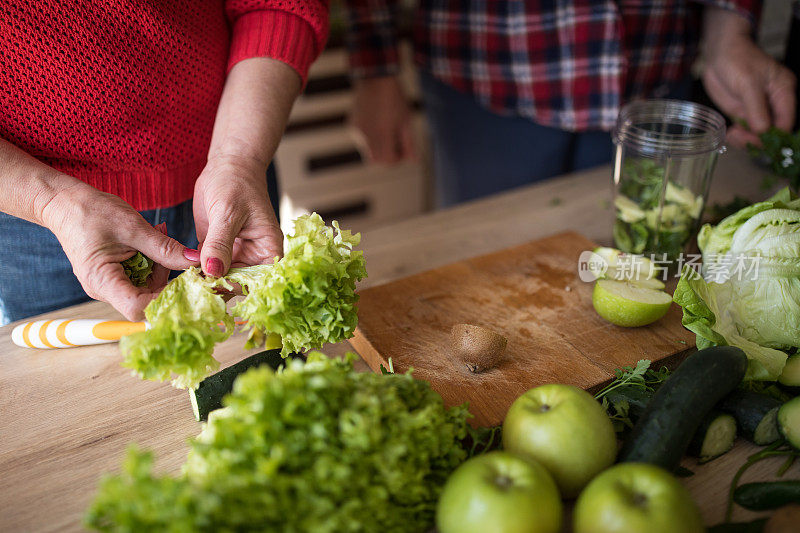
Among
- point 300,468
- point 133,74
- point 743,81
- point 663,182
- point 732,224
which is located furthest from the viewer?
point 743,81

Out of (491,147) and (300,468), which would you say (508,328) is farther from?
(491,147)

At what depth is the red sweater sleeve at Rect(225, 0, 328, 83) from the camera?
1.72 m

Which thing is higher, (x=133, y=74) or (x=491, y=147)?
(x=133, y=74)

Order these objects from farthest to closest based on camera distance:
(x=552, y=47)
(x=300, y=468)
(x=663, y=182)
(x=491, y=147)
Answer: (x=491, y=147) < (x=552, y=47) < (x=663, y=182) < (x=300, y=468)

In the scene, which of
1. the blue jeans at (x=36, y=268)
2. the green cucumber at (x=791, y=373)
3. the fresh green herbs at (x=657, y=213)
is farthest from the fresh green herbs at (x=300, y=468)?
the fresh green herbs at (x=657, y=213)

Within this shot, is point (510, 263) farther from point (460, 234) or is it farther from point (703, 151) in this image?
point (703, 151)

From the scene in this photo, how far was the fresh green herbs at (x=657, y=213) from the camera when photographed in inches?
73.3

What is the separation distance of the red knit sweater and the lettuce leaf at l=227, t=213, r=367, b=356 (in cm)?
53

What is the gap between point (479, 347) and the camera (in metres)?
1.40

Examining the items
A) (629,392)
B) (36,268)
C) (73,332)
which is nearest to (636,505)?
(629,392)

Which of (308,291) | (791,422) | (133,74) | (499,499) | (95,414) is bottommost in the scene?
(95,414)

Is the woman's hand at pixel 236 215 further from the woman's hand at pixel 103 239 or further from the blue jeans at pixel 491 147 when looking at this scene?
the blue jeans at pixel 491 147

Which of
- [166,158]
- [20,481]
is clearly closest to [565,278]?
[166,158]

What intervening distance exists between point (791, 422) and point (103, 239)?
4.88 ft
